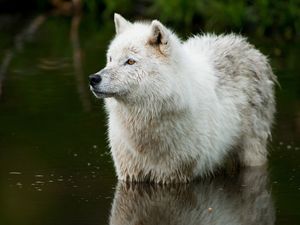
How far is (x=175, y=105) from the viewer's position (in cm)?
1102

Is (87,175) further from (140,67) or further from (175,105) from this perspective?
(140,67)

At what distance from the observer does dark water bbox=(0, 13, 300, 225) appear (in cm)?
1015

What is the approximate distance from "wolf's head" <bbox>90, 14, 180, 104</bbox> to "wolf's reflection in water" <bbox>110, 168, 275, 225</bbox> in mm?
1070

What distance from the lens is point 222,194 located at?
11.0 meters

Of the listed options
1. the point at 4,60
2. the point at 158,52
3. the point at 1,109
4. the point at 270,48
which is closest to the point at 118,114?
the point at 158,52

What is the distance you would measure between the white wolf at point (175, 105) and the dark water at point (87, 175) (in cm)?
26

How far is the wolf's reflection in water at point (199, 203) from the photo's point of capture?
32.6 feet

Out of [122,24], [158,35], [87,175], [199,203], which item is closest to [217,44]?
[122,24]

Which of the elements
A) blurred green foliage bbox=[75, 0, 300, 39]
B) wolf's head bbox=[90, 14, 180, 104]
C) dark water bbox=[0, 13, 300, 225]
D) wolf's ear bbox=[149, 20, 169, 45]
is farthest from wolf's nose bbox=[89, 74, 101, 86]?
blurred green foliage bbox=[75, 0, 300, 39]

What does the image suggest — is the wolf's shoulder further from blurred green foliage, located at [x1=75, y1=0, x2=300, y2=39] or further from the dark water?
blurred green foliage, located at [x1=75, y1=0, x2=300, y2=39]

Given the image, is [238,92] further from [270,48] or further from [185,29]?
[185,29]

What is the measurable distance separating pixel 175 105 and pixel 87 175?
1.51 metres

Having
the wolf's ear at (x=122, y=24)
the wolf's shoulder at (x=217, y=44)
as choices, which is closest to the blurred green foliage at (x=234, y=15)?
the wolf's shoulder at (x=217, y=44)

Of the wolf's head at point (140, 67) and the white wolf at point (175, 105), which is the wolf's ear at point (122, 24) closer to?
the white wolf at point (175, 105)
